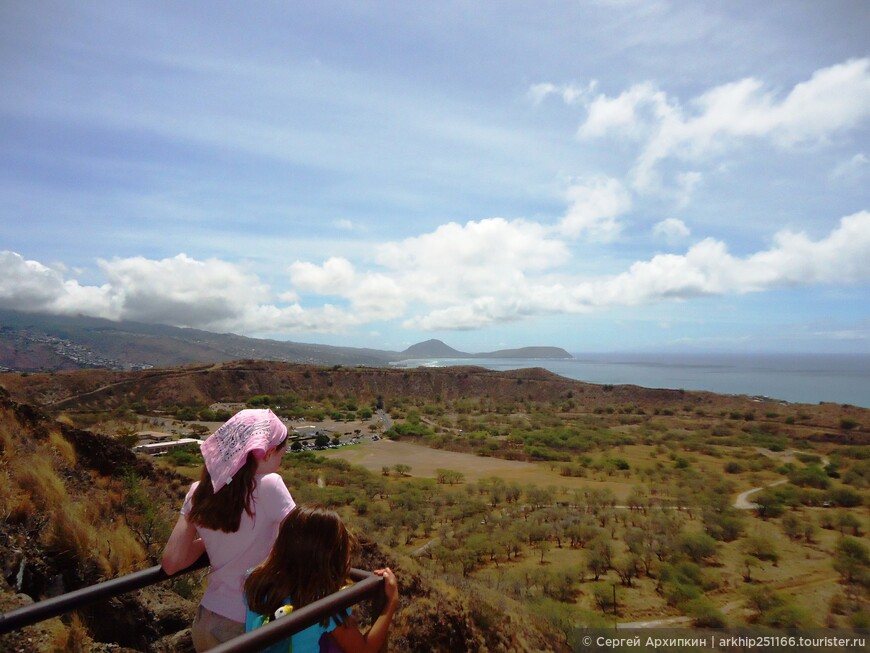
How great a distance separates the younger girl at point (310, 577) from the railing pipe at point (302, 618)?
90 millimetres

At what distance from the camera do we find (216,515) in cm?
214

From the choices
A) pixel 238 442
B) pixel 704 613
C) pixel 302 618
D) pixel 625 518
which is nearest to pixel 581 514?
pixel 625 518

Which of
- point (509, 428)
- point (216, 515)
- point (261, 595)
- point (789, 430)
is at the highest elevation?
point (216, 515)

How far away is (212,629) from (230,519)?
0.54m

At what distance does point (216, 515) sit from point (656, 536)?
1933cm

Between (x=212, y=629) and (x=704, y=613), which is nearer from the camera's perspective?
(x=212, y=629)

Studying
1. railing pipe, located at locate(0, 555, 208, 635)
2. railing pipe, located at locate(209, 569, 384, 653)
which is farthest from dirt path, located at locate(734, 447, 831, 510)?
railing pipe, located at locate(0, 555, 208, 635)

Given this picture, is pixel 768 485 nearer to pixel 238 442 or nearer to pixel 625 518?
pixel 625 518

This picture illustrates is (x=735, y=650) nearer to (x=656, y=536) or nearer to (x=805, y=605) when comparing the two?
(x=805, y=605)

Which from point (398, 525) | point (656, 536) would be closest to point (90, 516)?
point (398, 525)

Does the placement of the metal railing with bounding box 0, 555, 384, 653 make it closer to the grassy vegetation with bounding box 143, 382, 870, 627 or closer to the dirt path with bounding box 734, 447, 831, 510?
the grassy vegetation with bounding box 143, 382, 870, 627

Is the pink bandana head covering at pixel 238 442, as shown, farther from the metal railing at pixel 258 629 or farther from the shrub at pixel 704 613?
the shrub at pixel 704 613

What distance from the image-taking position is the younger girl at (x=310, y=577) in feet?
6.37

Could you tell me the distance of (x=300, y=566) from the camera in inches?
78.4
